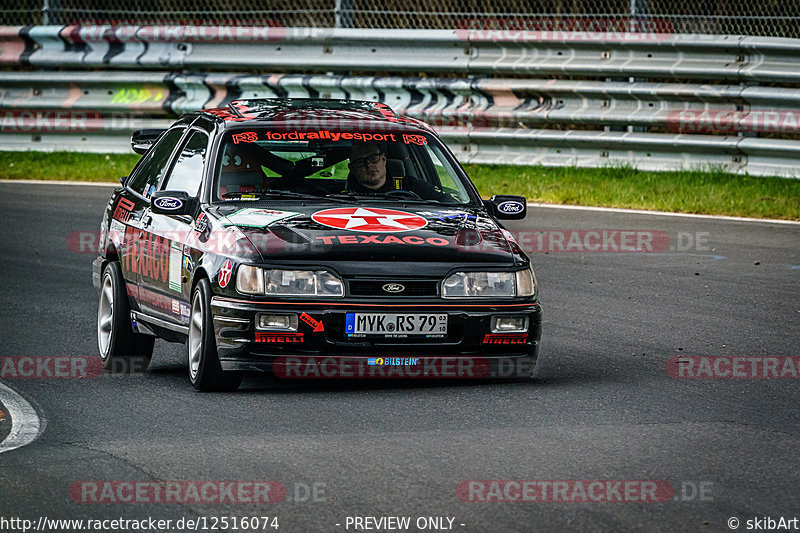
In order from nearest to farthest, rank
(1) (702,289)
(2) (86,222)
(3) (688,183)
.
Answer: (1) (702,289) → (2) (86,222) → (3) (688,183)

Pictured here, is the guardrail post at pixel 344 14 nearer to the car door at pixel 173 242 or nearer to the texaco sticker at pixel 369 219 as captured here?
the car door at pixel 173 242

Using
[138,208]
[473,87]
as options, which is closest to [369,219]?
[138,208]

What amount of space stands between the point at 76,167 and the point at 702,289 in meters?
9.51

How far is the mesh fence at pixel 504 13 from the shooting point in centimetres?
1644

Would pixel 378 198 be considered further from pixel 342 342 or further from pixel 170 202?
pixel 342 342

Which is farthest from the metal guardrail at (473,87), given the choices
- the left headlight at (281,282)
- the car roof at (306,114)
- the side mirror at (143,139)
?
the left headlight at (281,282)

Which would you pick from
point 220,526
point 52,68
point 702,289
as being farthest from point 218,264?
point 52,68

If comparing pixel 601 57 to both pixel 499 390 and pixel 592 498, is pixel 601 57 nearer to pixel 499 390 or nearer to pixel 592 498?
pixel 499 390

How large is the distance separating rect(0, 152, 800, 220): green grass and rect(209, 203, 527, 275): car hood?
23.4 feet

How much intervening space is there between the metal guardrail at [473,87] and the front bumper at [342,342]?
28.1ft

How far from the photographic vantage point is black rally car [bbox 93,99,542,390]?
7.16 metres

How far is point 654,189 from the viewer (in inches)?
603

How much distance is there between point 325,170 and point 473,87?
852 centimetres

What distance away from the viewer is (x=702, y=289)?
1086 cm
